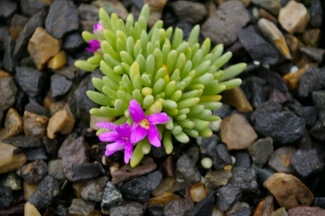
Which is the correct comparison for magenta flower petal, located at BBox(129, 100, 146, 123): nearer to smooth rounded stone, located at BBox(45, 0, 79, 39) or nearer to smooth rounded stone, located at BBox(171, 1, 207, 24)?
smooth rounded stone, located at BBox(45, 0, 79, 39)

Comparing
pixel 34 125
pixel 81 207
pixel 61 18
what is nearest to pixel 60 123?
pixel 34 125

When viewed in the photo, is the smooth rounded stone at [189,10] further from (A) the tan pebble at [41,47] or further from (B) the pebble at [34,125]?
(B) the pebble at [34,125]

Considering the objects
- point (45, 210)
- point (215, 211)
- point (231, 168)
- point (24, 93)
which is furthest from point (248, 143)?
point (24, 93)

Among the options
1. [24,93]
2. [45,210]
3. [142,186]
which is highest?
[24,93]

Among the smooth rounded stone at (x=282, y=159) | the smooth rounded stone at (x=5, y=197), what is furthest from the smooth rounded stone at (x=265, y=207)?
the smooth rounded stone at (x=5, y=197)

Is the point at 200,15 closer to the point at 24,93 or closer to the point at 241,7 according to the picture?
the point at 241,7

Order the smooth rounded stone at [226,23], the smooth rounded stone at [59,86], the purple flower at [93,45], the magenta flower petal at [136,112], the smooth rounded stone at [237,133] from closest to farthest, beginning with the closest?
the magenta flower petal at [136,112], the smooth rounded stone at [237,133], the purple flower at [93,45], the smooth rounded stone at [59,86], the smooth rounded stone at [226,23]

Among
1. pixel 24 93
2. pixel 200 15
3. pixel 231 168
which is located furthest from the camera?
pixel 200 15
